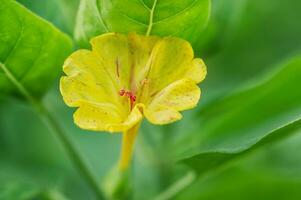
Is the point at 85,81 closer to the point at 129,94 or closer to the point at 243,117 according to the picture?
the point at 129,94

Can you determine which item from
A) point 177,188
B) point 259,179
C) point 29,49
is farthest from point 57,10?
point 259,179

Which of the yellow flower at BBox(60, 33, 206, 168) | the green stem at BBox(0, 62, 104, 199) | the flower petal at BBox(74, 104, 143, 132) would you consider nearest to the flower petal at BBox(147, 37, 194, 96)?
the yellow flower at BBox(60, 33, 206, 168)

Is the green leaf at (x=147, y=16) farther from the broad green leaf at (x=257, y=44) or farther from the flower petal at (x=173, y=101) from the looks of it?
the broad green leaf at (x=257, y=44)

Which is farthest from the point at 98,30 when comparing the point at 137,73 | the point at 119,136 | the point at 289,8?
the point at 289,8

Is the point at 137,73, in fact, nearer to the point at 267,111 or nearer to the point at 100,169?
the point at 267,111

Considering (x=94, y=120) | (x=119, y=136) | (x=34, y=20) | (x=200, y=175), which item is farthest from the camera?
(x=119, y=136)

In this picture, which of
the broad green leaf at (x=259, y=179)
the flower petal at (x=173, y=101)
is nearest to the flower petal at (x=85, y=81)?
the flower petal at (x=173, y=101)

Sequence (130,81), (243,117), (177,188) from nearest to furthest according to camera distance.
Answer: (130,81) → (177,188) → (243,117)
